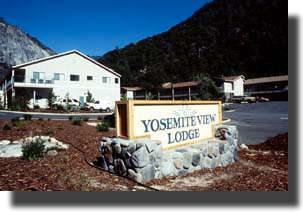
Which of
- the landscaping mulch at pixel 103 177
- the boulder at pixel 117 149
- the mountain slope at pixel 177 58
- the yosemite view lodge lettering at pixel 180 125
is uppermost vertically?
the mountain slope at pixel 177 58

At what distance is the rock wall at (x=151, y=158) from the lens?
374 cm

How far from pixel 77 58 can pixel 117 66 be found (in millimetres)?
37301

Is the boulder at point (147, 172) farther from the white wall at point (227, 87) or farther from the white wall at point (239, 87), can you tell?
the white wall at point (239, 87)

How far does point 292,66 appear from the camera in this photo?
3504mm

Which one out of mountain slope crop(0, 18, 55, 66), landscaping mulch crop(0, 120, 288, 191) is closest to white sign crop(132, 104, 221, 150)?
landscaping mulch crop(0, 120, 288, 191)

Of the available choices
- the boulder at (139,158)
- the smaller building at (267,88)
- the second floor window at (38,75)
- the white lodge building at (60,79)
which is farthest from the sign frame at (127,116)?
the smaller building at (267,88)

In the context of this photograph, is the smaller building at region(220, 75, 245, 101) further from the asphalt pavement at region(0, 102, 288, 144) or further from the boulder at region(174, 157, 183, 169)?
the boulder at region(174, 157, 183, 169)

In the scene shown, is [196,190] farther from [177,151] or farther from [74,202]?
[74,202]

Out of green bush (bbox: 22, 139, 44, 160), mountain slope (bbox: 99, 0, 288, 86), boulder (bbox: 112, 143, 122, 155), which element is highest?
mountain slope (bbox: 99, 0, 288, 86)

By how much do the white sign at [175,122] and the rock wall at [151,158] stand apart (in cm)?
21

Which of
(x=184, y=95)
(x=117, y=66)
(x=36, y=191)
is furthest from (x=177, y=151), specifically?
(x=117, y=66)

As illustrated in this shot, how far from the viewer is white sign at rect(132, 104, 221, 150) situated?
13.3 ft

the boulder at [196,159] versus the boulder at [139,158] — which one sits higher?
the boulder at [139,158]

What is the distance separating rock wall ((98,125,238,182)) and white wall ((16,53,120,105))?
3039cm
